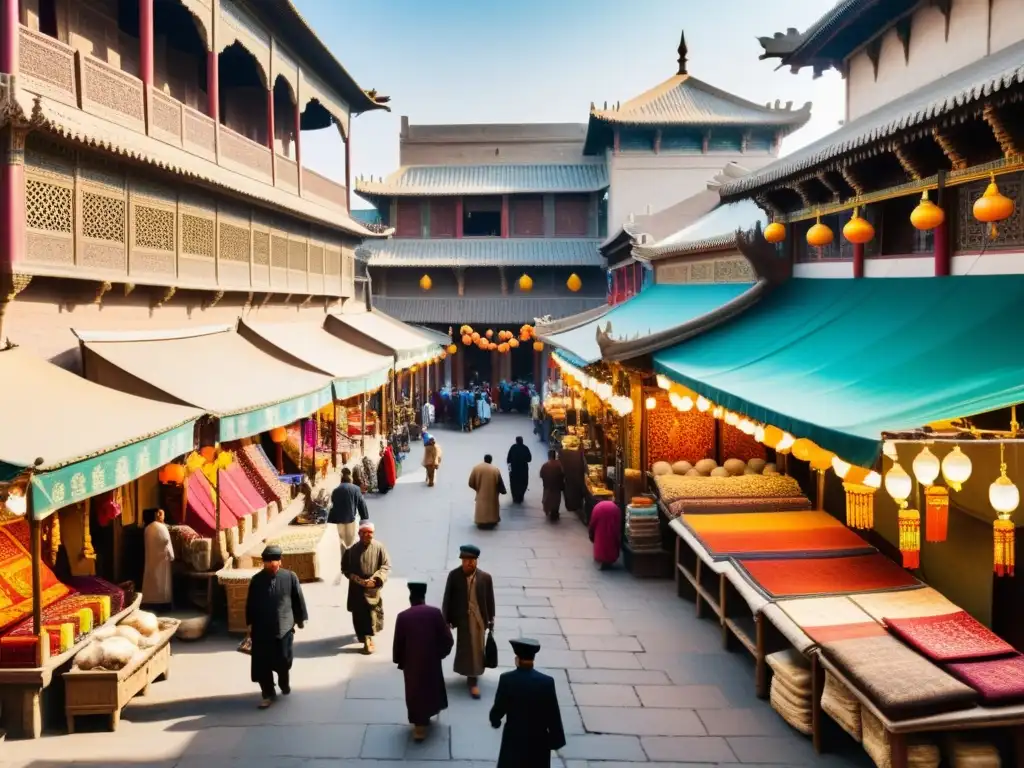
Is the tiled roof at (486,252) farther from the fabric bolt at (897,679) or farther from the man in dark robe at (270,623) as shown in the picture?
the fabric bolt at (897,679)

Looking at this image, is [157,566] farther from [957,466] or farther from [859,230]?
[859,230]

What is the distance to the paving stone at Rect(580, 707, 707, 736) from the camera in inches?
286

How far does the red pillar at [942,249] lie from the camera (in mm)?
8289

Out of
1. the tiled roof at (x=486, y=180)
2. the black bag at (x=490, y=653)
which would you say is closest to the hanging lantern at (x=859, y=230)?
the black bag at (x=490, y=653)

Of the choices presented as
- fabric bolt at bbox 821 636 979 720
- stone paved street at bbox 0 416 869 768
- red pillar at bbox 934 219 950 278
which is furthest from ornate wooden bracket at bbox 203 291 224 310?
fabric bolt at bbox 821 636 979 720

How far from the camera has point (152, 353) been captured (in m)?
10.5

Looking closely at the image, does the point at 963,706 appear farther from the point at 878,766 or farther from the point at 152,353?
the point at 152,353

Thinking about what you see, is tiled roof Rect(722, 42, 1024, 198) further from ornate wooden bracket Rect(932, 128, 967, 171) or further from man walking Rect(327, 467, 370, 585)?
man walking Rect(327, 467, 370, 585)

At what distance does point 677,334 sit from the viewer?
40.4ft

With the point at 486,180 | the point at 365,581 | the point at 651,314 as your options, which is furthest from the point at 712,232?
the point at 486,180

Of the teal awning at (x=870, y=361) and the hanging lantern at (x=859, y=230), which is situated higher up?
the hanging lantern at (x=859, y=230)

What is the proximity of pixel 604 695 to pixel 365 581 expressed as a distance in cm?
270

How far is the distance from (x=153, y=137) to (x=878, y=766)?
1092cm

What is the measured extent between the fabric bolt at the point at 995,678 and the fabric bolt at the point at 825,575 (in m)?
1.78
